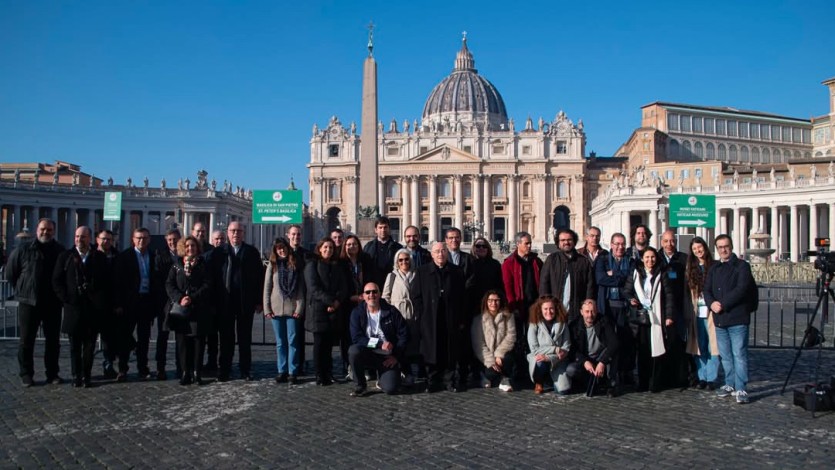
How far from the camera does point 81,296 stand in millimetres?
8523

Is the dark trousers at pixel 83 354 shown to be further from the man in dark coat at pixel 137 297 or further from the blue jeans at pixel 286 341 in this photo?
the blue jeans at pixel 286 341

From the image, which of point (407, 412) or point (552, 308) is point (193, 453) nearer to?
point (407, 412)

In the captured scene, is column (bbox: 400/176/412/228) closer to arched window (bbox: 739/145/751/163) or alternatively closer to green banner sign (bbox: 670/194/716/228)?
arched window (bbox: 739/145/751/163)

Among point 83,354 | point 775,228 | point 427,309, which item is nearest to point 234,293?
point 83,354

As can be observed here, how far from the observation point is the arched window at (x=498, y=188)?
276 feet

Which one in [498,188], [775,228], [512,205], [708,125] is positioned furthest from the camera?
[498,188]

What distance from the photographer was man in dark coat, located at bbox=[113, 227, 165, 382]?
8836mm

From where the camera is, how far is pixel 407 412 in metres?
7.33

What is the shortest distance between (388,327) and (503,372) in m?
1.56

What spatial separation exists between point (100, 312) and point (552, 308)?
5.67 metres

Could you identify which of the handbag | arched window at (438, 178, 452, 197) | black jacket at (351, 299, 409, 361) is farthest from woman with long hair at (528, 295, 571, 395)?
arched window at (438, 178, 452, 197)

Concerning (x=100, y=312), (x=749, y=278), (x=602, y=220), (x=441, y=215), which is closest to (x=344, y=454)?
(x=100, y=312)

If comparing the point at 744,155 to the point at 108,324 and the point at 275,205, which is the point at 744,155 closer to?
the point at 275,205

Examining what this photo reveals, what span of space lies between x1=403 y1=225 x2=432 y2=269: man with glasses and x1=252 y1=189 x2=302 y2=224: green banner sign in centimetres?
1608
